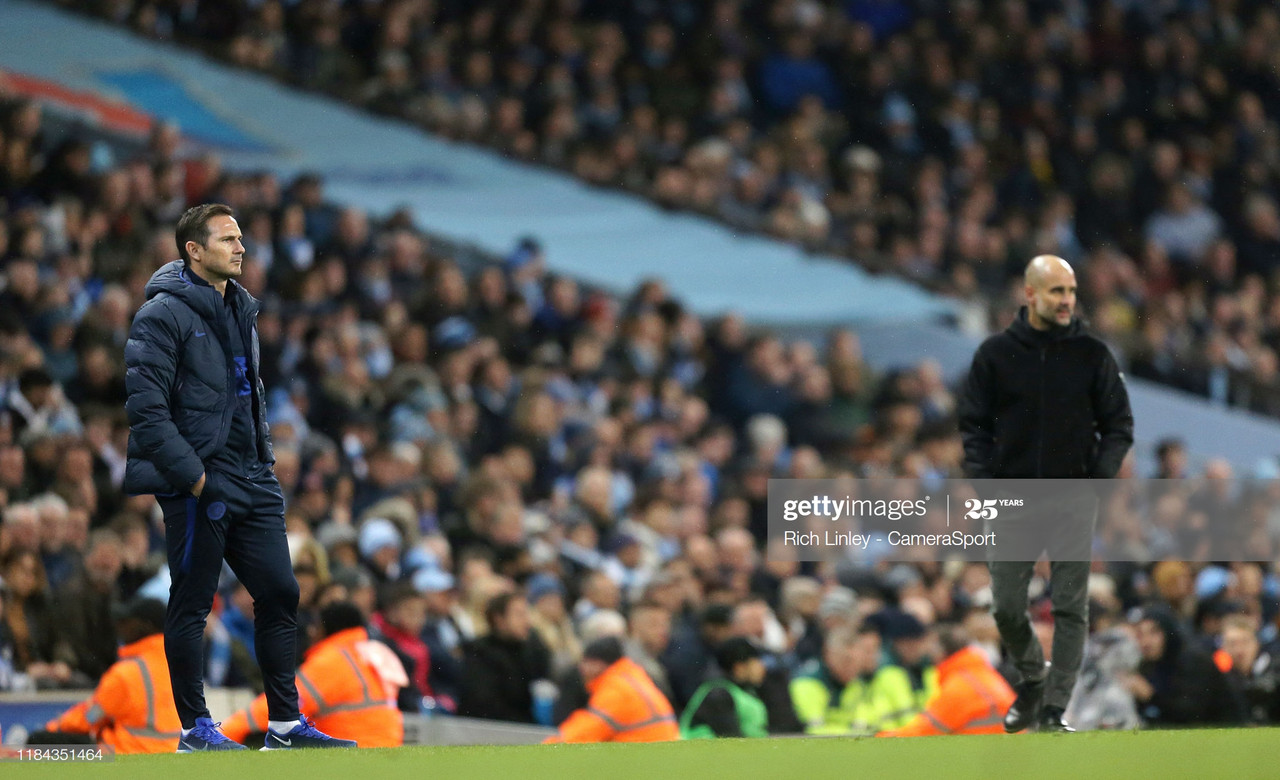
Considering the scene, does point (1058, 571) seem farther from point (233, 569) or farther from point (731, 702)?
point (233, 569)

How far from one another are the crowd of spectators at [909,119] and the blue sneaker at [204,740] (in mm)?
9282

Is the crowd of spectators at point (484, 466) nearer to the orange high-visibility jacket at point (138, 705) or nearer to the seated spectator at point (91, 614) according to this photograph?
the seated spectator at point (91, 614)

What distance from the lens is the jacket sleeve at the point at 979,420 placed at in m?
6.04

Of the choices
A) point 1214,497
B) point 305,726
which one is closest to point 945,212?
point 1214,497

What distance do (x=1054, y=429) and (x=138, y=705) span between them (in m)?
3.21

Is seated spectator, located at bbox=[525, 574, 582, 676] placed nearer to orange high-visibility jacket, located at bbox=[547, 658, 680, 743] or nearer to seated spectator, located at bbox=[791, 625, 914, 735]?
seated spectator, located at bbox=[791, 625, 914, 735]

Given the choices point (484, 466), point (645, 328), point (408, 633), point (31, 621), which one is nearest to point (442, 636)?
point (408, 633)

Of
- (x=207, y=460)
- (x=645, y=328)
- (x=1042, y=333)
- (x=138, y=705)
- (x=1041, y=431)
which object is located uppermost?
(x=645, y=328)

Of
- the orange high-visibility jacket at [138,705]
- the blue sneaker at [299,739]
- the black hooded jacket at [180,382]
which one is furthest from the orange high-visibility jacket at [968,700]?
the black hooded jacket at [180,382]

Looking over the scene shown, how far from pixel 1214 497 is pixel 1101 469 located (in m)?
5.46

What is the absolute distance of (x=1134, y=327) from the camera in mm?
14719

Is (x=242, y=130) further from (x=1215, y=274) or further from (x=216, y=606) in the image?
(x=1215, y=274)

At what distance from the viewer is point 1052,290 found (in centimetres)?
587

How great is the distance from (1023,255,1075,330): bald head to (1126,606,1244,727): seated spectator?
8.98ft
